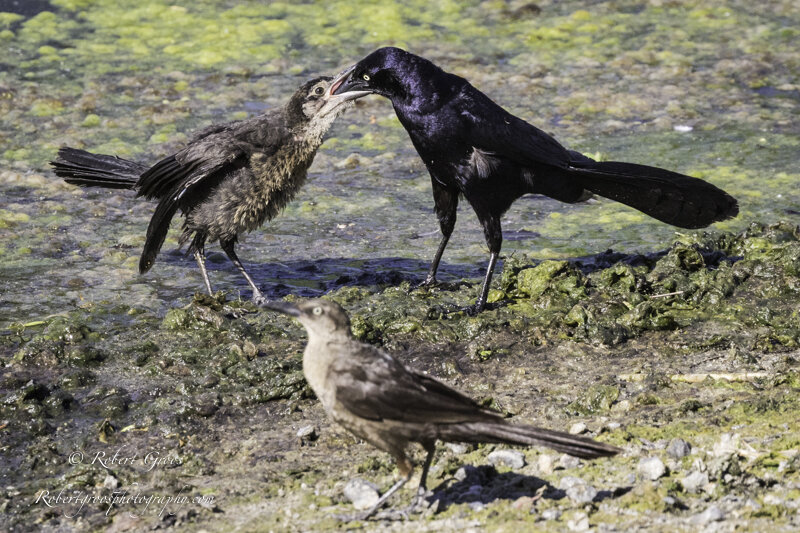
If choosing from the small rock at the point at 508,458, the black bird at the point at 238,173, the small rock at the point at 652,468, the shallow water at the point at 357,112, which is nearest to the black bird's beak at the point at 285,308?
the small rock at the point at 508,458

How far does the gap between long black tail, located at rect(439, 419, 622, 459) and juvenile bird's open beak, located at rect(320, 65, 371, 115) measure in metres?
3.14

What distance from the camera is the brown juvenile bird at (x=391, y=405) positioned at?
11.8 feet

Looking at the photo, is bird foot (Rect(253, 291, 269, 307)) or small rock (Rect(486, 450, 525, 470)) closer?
small rock (Rect(486, 450, 525, 470))

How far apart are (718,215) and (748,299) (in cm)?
62

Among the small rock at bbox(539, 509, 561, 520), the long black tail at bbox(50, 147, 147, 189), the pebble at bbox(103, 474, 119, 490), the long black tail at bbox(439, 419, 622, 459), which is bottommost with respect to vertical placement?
the pebble at bbox(103, 474, 119, 490)

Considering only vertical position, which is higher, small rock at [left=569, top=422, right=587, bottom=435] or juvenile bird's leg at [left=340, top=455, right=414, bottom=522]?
juvenile bird's leg at [left=340, top=455, right=414, bottom=522]

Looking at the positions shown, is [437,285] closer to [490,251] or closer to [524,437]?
[490,251]

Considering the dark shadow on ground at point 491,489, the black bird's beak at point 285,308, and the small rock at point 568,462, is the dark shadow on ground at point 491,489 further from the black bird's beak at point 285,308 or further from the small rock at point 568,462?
the black bird's beak at point 285,308

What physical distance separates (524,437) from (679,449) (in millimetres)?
791

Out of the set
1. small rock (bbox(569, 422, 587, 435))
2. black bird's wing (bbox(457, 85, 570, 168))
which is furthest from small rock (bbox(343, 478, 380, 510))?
black bird's wing (bbox(457, 85, 570, 168))

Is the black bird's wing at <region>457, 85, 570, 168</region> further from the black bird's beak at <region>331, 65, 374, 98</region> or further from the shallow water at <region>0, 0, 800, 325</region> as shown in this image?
the shallow water at <region>0, 0, 800, 325</region>

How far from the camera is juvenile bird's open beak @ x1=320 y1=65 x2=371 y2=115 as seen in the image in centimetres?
626

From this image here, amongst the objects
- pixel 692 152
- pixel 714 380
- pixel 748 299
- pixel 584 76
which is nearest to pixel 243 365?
pixel 714 380

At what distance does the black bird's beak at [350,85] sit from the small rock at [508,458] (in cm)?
291
